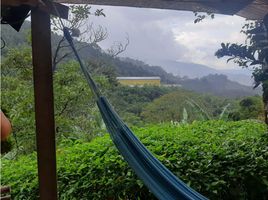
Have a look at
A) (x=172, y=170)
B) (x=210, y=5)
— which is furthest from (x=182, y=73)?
(x=210, y=5)

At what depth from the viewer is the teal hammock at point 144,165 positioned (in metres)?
1.51

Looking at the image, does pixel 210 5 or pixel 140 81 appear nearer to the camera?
pixel 210 5

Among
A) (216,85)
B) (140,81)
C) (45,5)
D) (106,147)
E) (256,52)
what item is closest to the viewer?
(45,5)

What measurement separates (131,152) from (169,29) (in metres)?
3.32

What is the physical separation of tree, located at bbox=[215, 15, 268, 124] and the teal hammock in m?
0.80

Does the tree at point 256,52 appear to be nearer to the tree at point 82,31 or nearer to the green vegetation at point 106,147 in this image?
the green vegetation at point 106,147

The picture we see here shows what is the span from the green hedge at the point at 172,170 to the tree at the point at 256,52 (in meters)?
0.40

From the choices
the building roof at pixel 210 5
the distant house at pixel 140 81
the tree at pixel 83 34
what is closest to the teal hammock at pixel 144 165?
the building roof at pixel 210 5

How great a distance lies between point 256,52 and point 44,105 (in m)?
1.25

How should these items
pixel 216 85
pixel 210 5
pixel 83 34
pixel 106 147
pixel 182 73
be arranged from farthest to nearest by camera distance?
1. pixel 182 73
2. pixel 216 85
3. pixel 83 34
4. pixel 106 147
5. pixel 210 5

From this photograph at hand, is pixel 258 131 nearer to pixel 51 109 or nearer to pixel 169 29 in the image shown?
pixel 51 109

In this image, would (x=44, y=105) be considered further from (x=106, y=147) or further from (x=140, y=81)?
(x=140, y=81)

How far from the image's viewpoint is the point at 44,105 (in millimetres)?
1547

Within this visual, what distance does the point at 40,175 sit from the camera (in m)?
1.53
